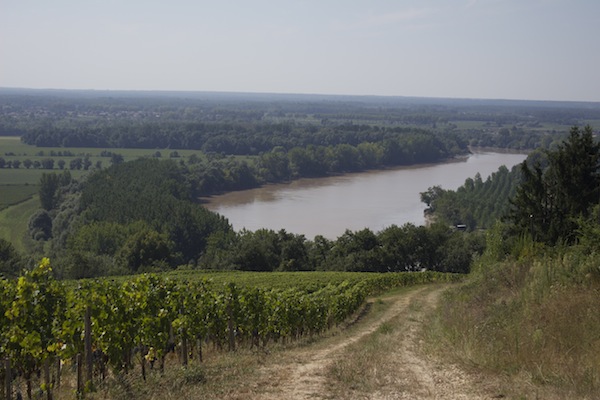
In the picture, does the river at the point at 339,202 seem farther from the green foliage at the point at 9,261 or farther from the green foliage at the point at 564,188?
the green foliage at the point at 564,188

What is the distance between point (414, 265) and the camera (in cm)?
5925

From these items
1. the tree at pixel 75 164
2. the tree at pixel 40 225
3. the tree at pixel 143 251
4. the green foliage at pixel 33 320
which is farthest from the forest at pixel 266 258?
the tree at pixel 75 164

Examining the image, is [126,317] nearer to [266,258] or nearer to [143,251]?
[266,258]

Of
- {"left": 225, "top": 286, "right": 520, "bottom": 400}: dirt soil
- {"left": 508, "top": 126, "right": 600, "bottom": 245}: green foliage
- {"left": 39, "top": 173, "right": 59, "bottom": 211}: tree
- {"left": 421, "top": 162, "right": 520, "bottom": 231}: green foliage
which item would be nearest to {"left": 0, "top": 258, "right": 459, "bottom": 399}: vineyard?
{"left": 225, "top": 286, "right": 520, "bottom": 400}: dirt soil

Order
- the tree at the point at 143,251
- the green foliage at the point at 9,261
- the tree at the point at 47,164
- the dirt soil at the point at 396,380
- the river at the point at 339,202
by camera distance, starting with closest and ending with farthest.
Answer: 1. the dirt soil at the point at 396,380
2. the green foliage at the point at 9,261
3. the tree at the point at 143,251
4. the river at the point at 339,202
5. the tree at the point at 47,164

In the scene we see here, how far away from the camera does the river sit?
261 ft

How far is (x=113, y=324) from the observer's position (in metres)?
11.3

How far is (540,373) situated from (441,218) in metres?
77.5

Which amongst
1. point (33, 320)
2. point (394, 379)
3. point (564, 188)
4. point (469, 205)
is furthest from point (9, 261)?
point (469, 205)

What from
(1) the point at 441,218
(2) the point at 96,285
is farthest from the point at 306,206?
(2) the point at 96,285

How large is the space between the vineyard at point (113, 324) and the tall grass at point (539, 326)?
16.2ft

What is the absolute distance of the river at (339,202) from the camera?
79625 mm

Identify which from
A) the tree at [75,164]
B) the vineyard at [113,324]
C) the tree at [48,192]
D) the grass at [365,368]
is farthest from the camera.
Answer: the tree at [75,164]

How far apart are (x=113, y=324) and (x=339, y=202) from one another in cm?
8586
